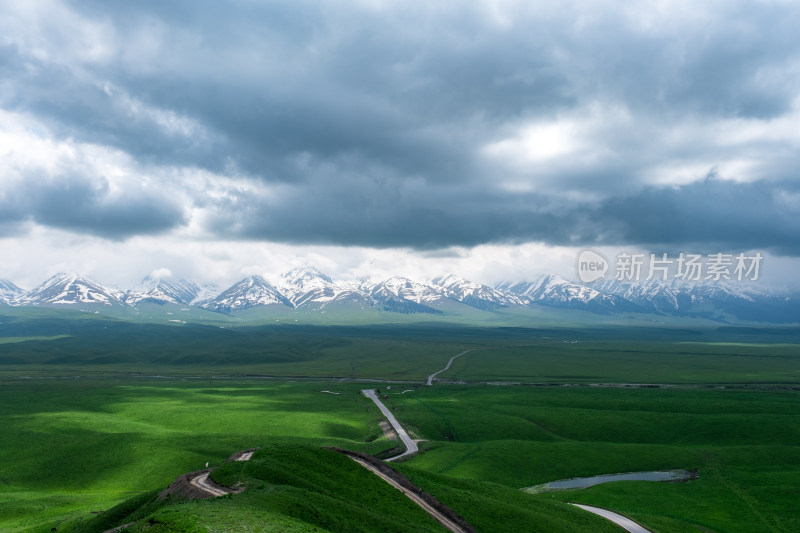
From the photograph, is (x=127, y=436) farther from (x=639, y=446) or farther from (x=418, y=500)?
(x=639, y=446)

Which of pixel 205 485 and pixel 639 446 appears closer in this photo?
pixel 205 485

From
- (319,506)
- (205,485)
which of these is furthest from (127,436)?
(319,506)

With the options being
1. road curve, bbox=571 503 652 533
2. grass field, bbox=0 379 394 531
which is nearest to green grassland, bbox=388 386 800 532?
road curve, bbox=571 503 652 533

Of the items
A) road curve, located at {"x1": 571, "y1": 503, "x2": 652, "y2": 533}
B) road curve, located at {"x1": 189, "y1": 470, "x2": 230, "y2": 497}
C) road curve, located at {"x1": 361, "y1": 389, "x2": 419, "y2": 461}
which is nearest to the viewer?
road curve, located at {"x1": 189, "y1": 470, "x2": 230, "y2": 497}

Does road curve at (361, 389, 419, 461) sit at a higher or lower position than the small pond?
lower

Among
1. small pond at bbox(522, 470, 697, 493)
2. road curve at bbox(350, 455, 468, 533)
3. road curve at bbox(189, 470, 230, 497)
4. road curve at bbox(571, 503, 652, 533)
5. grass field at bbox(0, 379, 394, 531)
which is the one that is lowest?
grass field at bbox(0, 379, 394, 531)

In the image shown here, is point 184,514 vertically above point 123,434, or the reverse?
point 184,514

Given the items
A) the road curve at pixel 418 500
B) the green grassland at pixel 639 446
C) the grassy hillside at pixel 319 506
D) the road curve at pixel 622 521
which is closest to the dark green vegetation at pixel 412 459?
the grassy hillside at pixel 319 506

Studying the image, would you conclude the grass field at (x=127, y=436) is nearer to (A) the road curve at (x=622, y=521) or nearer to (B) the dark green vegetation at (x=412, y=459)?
(B) the dark green vegetation at (x=412, y=459)

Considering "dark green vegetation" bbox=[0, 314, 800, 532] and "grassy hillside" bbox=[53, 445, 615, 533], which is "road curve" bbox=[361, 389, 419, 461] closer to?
"dark green vegetation" bbox=[0, 314, 800, 532]

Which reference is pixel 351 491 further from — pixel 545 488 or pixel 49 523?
pixel 545 488

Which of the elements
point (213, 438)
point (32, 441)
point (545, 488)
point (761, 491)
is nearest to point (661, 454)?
point (761, 491)
